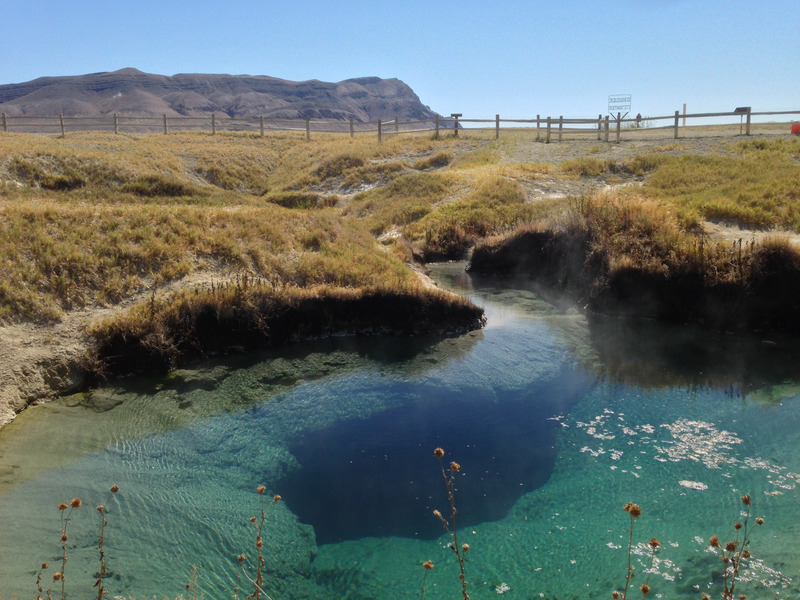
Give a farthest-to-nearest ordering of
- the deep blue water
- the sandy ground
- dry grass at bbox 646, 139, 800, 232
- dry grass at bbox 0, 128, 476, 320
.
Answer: dry grass at bbox 646, 139, 800, 232, dry grass at bbox 0, 128, 476, 320, the sandy ground, the deep blue water

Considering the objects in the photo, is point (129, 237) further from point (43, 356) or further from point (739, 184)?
point (739, 184)

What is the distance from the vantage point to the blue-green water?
287 inches

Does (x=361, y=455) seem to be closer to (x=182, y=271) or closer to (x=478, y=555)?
(x=478, y=555)

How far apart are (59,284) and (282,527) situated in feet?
30.1

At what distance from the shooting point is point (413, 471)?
31.2 feet

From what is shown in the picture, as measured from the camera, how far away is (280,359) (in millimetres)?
14406

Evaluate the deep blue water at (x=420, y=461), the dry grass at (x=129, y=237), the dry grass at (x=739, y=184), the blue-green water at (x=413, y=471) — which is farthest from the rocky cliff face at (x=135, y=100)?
the deep blue water at (x=420, y=461)

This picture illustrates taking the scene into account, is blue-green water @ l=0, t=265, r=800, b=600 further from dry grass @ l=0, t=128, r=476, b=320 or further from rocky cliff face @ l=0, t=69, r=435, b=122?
rocky cliff face @ l=0, t=69, r=435, b=122

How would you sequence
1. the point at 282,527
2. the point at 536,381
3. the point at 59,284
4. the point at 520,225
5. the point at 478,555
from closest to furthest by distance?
the point at 478,555
the point at 282,527
the point at 536,381
the point at 59,284
the point at 520,225

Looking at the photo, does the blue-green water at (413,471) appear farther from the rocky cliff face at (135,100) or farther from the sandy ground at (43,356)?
the rocky cliff face at (135,100)

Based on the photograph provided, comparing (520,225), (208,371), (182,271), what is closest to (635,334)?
(520,225)

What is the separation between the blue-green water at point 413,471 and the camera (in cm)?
729

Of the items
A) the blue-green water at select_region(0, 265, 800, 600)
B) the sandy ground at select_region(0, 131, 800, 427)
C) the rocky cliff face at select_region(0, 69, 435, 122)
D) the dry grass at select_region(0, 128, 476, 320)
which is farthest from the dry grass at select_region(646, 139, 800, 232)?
the rocky cliff face at select_region(0, 69, 435, 122)

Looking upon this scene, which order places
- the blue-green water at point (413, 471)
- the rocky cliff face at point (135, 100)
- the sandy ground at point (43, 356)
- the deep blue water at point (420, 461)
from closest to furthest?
1. the blue-green water at point (413, 471)
2. the deep blue water at point (420, 461)
3. the sandy ground at point (43, 356)
4. the rocky cliff face at point (135, 100)
